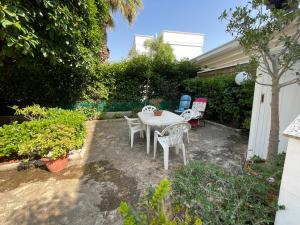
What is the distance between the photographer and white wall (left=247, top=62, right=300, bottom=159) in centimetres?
246

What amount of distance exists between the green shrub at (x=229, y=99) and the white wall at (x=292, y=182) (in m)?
3.89

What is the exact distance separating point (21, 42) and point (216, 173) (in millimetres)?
3544

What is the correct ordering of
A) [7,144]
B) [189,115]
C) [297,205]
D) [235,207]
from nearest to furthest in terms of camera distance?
[297,205] < [235,207] < [7,144] < [189,115]

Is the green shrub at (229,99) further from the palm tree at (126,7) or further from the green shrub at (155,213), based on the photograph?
the palm tree at (126,7)

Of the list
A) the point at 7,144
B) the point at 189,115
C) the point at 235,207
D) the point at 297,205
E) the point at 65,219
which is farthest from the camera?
the point at 189,115

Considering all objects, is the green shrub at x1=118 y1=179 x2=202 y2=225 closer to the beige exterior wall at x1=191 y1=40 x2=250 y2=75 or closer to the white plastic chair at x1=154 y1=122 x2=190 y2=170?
the white plastic chair at x1=154 y1=122 x2=190 y2=170

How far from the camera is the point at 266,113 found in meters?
2.81

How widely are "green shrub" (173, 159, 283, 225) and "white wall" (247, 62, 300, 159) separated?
4.50ft

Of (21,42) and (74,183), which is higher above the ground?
(21,42)

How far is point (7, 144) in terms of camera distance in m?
3.17

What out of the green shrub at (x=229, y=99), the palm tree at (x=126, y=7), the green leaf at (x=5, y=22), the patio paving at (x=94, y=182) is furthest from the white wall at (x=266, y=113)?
the palm tree at (x=126, y=7)

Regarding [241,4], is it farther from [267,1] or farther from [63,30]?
[63,30]

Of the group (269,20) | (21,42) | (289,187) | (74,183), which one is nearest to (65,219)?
(74,183)

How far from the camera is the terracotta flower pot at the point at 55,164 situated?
3070 millimetres
